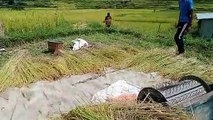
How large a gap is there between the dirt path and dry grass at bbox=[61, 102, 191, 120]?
3.03 feet

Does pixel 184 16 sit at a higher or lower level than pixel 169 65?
higher

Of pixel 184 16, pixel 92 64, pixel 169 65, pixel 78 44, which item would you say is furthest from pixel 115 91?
pixel 78 44

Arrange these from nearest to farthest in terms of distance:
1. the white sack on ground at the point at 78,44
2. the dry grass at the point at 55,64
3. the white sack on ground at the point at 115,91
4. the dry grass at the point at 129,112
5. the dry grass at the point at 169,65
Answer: the dry grass at the point at 129,112
the white sack on ground at the point at 115,91
the dry grass at the point at 55,64
the dry grass at the point at 169,65
the white sack on ground at the point at 78,44

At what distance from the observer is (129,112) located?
4.65m

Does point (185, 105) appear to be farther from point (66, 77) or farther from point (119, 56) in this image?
point (119, 56)

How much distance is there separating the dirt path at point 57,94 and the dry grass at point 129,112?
3.03 ft

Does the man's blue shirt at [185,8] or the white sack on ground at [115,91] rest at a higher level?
the man's blue shirt at [185,8]

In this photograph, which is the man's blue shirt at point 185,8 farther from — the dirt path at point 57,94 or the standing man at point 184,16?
the dirt path at point 57,94

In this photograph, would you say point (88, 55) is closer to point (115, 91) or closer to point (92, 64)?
point (92, 64)

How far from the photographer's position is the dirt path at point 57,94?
574 cm

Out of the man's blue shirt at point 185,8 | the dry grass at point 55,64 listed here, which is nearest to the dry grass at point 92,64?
the dry grass at point 55,64

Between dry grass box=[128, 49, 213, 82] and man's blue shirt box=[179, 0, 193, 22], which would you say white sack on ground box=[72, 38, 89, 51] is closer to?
dry grass box=[128, 49, 213, 82]

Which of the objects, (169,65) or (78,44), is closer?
(169,65)

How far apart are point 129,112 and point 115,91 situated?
1.66 meters
